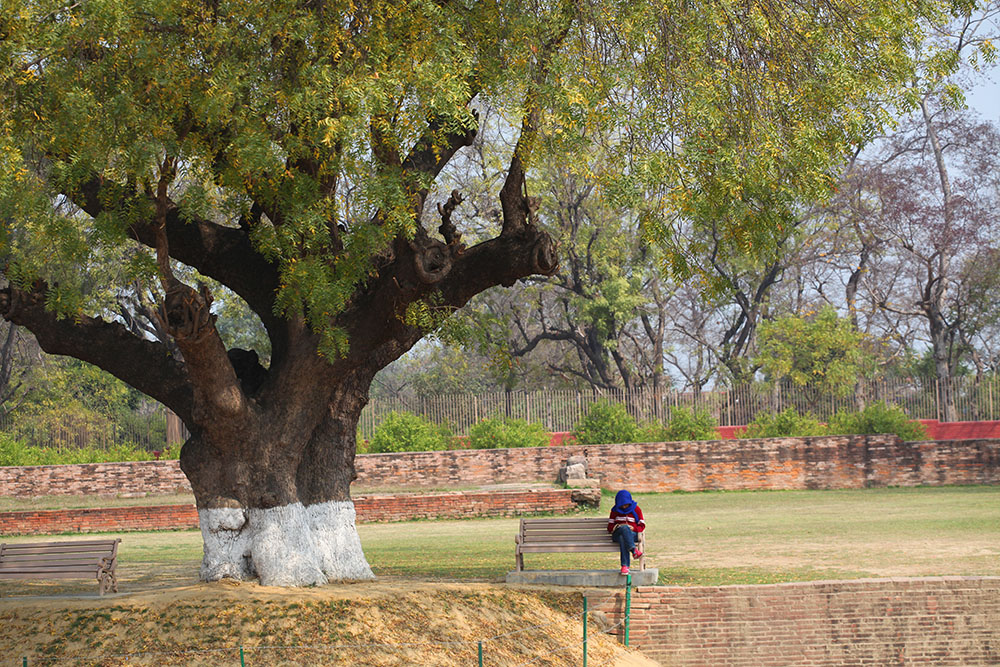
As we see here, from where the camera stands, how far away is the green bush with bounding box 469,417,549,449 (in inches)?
1064

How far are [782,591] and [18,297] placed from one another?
28.1 ft

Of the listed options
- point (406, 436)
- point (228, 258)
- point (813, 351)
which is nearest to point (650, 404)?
point (406, 436)

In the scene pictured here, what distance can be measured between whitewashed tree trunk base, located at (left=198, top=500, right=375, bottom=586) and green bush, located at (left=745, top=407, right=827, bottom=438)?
56.0ft

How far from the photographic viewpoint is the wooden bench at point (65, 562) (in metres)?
11.4

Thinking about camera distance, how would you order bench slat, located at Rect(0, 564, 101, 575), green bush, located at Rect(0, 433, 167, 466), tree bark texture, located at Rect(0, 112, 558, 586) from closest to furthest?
tree bark texture, located at Rect(0, 112, 558, 586), bench slat, located at Rect(0, 564, 101, 575), green bush, located at Rect(0, 433, 167, 466)

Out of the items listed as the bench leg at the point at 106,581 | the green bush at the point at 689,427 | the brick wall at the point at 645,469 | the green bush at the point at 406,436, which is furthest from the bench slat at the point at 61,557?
Result: the green bush at the point at 689,427

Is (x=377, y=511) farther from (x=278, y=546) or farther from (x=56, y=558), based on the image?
(x=56, y=558)

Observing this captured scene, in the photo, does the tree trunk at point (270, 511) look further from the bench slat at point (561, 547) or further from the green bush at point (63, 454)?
the green bush at point (63, 454)

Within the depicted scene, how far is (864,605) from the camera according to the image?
446 inches

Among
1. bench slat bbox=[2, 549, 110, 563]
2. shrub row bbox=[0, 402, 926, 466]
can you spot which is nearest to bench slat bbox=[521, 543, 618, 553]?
bench slat bbox=[2, 549, 110, 563]

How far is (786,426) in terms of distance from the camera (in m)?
26.9

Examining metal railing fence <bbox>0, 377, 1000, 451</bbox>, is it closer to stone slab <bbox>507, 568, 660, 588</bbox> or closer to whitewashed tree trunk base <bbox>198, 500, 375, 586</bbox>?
stone slab <bbox>507, 568, 660, 588</bbox>

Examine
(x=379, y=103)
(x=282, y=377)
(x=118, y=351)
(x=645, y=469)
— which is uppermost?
(x=379, y=103)

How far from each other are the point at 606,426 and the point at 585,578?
15.9 m
